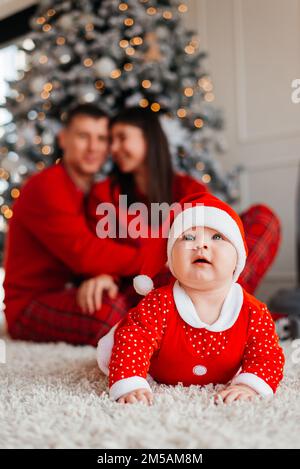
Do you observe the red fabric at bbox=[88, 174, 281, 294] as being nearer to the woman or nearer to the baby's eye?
the woman

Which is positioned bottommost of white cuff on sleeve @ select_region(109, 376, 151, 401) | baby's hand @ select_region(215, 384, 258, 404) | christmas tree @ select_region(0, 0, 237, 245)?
baby's hand @ select_region(215, 384, 258, 404)

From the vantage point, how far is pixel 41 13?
2908mm

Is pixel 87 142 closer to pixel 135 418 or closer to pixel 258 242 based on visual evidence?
pixel 258 242

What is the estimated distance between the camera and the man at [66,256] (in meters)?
1.72

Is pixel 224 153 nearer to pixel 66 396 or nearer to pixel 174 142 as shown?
pixel 174 142

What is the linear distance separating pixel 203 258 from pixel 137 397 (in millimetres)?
249

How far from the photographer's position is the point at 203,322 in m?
0.96

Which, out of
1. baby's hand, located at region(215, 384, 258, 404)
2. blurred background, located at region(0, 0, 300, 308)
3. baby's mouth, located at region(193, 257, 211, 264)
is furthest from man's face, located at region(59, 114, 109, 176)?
baby's hand, located at region(215, 384, 258, 404)

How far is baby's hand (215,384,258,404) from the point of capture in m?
0.88

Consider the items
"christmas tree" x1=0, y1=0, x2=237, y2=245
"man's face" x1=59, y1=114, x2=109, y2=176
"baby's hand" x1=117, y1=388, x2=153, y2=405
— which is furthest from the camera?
"christmas tree" x1=0, y1=0, x2=237, y2=245

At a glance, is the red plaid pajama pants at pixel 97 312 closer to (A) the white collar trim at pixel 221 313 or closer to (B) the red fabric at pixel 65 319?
(B) the red fabric at pixel 65 319

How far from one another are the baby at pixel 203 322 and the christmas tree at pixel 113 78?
5.67 feet

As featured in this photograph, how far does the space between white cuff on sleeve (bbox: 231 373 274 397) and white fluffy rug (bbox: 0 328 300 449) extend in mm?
22

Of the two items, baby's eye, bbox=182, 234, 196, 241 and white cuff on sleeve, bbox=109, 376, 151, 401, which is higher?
baby's eye, bbox=182, 234, 196, 241
